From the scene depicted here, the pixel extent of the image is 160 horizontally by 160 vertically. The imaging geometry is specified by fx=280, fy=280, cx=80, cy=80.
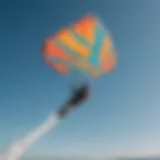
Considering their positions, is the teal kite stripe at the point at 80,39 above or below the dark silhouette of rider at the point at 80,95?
above

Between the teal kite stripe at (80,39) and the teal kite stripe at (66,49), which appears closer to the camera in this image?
the teal kite stripe at (66,49)

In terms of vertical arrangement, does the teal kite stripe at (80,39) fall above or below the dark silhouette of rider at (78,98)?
above

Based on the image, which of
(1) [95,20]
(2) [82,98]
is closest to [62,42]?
(1) [95,20]

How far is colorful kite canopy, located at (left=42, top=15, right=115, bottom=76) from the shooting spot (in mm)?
32250

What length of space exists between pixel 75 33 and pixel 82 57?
3191 millimetres

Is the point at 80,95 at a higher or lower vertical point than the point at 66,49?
lower

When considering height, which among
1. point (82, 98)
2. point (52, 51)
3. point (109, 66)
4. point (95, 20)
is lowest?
point (82, 98)

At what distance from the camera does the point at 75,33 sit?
3372cm

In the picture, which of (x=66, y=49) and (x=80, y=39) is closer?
(x=66, y=49)

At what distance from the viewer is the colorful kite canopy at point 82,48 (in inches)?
1270

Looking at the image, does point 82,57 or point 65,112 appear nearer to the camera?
point 65,112

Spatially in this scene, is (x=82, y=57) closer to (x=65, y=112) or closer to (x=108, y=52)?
(x=108, y=52)

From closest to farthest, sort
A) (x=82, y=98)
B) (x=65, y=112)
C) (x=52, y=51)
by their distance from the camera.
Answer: (x=82, y=98) → (x=65, y=112) → (x=52, y=51)

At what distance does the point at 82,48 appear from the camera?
110ft
